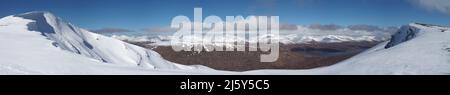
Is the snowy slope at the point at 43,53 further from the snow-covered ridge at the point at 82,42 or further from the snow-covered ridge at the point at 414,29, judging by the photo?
the snow-covered ridge at the point at 414,29

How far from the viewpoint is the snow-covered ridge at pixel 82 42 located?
912 inches

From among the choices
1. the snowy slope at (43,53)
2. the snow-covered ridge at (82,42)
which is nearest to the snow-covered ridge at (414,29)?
the snow-covered ridge at (82,42)

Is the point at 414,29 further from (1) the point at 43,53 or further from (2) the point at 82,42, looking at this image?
(1) the point at 43,53

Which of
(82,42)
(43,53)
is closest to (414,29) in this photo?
(82,42)

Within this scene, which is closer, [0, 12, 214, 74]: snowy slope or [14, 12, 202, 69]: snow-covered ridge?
Answer: [0, 12, 214, 74]: snowy slope

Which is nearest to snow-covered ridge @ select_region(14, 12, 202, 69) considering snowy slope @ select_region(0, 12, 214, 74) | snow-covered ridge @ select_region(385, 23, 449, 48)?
snowy slope @ select_region(0, 12, 214, 74)

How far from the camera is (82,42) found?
29.0 metres

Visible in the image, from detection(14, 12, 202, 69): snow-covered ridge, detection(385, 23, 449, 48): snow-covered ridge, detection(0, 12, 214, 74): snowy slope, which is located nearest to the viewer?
detection(0, 12, 214, 74): snowy slope

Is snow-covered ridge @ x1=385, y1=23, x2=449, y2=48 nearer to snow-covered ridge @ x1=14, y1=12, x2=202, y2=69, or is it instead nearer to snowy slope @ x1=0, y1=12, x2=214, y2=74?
snow-covered ridge @ x1=14, y1=12, x2=202, y2=69

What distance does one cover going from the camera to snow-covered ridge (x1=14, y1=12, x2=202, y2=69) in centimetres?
2316
